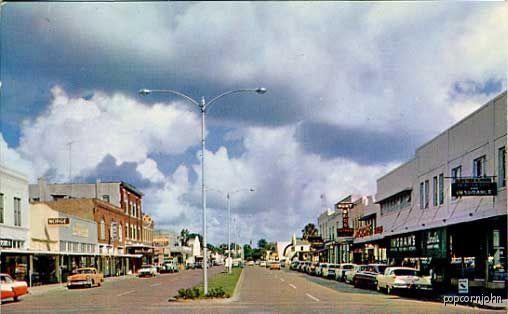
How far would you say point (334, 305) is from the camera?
26672 mm

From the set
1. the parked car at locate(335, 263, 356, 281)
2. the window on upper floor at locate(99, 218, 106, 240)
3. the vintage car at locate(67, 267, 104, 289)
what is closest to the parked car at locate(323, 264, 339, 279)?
the parked car at locate(335, 263, 356, 281)

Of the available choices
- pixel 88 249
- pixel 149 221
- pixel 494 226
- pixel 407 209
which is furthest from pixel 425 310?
pixel 149 221

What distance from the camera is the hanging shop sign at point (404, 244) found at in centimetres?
4371

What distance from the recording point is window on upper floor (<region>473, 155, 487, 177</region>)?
33.8 metres

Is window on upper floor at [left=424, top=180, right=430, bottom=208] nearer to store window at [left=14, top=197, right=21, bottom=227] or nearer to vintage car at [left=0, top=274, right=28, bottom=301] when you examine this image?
store window at [left=14, top=197, right=21, bottom=227]

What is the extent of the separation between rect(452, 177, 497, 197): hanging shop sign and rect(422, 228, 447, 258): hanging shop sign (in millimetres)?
5989

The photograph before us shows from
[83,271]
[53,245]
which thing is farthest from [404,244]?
[53,245]

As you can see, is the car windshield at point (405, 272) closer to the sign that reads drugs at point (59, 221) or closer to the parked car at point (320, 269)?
the sign that reads drugs at point (59, 221)

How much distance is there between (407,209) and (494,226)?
18636mm

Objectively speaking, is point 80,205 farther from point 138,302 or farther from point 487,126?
point 487,126

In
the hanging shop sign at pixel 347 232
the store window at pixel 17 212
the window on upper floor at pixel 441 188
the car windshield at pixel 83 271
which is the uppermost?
the window on upper floor at pixel 441 188

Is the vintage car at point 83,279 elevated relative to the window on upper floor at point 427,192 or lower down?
lower down

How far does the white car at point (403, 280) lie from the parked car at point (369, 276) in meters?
3.34

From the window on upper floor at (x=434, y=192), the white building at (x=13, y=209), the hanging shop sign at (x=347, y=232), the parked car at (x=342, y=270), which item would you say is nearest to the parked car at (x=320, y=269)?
the hanging shop sign at (x=347, y=232)
